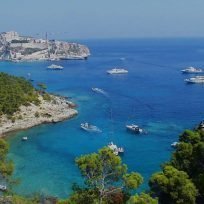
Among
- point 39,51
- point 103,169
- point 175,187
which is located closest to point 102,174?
point 103,169

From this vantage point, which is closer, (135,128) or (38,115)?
(135,128)

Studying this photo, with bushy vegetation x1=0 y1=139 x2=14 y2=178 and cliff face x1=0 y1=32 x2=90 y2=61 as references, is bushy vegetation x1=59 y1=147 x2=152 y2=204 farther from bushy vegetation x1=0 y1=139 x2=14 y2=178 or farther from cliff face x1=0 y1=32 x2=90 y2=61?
cliff face x1=0 y1=32 x2=90 y2=61

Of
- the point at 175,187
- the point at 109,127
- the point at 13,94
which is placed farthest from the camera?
the point at 13,94

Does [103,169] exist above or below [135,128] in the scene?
above

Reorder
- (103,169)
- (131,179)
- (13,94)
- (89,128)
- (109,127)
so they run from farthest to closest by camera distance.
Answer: (13,94) < (109,127) < (89,128) < (103,169) < (131,179)

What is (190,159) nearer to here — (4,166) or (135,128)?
(4,166)

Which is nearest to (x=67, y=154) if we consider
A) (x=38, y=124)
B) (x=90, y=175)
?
(x=38, y=124)

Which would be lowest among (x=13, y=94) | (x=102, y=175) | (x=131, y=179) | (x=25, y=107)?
(x=25, y=107)

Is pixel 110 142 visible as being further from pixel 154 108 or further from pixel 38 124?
pixel 154 108

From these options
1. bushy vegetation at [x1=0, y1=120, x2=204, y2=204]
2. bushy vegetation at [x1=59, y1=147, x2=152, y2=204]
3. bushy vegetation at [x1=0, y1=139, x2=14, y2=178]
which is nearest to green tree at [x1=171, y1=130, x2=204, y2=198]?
bushy vegetation at [x1=0, y1=120, x2=204, y2=204]

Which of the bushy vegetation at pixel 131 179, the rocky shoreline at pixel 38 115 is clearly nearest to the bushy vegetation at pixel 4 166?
the bushy vegetation at pixel 131 179
